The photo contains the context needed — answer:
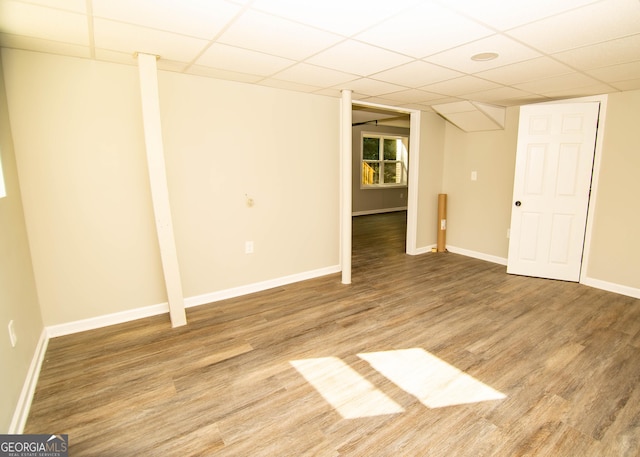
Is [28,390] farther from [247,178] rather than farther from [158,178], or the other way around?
[247,178]

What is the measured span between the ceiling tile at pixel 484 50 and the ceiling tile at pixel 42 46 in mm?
2640

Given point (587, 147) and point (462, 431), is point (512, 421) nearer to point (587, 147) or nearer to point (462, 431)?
point (462, 431)

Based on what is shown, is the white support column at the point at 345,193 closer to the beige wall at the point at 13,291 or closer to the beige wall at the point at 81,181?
the beige wall at the point at 81,181

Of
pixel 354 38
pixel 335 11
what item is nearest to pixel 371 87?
pixel 354 38

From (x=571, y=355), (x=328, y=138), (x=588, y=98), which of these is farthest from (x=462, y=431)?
(x=588, y=98)

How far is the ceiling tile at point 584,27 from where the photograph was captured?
1.77m

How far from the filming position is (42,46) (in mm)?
2371

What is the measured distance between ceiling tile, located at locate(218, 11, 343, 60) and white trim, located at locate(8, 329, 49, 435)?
2533 millimetres

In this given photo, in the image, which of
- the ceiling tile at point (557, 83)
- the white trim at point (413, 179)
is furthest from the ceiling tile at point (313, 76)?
the white trim at point (413, 179)

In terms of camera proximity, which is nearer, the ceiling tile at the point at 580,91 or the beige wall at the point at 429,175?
the ceiling tile at the point at 580,91

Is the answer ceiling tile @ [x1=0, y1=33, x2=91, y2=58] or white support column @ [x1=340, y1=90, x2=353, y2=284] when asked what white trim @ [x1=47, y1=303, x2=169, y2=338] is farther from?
ceiling tile @ [x1=0, y1=33, x2=91, y2=58]

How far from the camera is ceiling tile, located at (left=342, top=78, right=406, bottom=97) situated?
130 inches

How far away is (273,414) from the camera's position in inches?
76.3

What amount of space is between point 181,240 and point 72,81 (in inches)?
61.5
